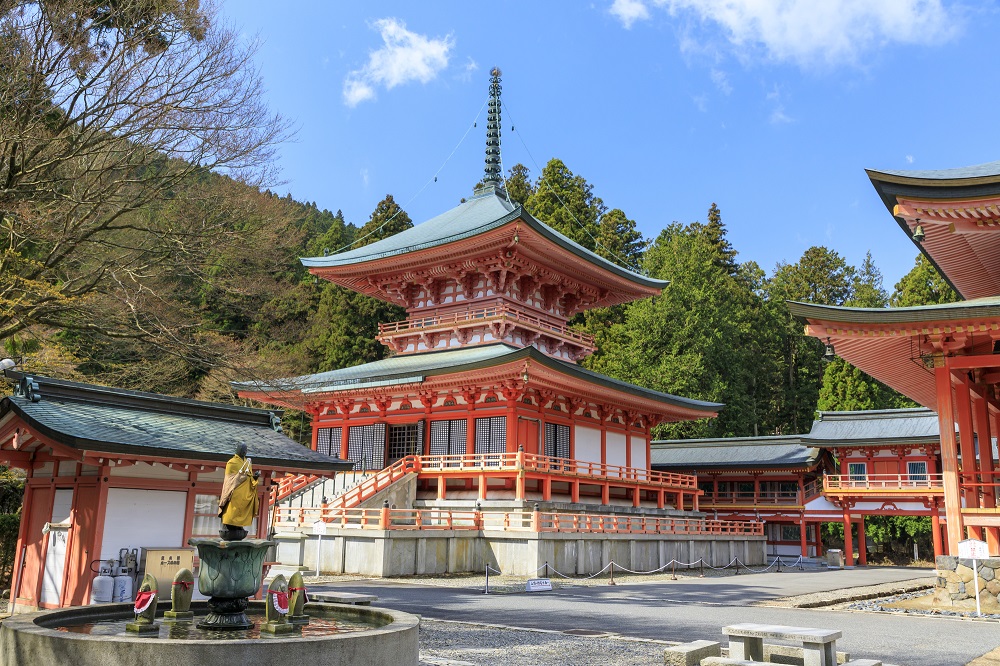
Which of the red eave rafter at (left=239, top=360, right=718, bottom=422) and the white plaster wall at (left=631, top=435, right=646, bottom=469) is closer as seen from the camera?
the red eave rafter at (left=239, top=360, right=718, bottom=422)

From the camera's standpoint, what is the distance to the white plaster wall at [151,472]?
46.0ft

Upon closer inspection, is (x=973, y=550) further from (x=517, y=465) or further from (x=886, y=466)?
(x=886, y=466)

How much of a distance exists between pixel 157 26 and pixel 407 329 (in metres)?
19.1

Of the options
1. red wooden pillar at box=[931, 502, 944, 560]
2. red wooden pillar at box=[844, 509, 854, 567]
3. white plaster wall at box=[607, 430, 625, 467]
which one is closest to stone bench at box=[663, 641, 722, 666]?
white plaster wall at box=[607, 430, 625, 467]

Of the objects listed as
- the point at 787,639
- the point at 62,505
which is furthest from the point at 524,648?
the point at 62,505

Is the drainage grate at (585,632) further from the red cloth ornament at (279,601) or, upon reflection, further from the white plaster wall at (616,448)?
the white plaster wall at (616,448)

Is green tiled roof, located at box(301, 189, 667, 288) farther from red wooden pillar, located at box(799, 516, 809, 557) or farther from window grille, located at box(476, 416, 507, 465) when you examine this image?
red wooden pillar, located at box(799, 516, 809, 557)

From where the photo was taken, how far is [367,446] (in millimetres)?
30422

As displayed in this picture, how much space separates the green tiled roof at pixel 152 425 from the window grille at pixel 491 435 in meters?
10.9

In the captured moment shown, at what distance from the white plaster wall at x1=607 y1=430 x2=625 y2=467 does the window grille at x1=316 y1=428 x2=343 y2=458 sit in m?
10.8

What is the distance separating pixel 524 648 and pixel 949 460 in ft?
29.4

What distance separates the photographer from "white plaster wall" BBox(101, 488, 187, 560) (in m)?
13.5

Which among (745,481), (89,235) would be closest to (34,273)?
(89,235)

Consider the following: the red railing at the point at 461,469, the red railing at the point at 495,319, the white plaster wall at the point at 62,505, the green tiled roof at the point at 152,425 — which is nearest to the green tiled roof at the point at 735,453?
the red railing at the point at 495,319
